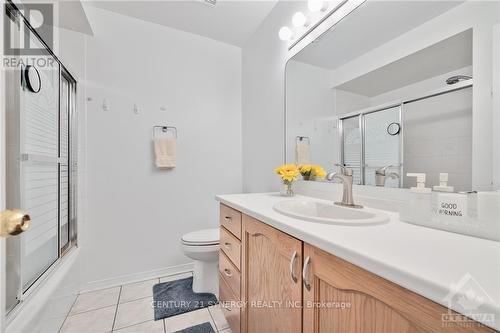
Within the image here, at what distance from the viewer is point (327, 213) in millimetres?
1111

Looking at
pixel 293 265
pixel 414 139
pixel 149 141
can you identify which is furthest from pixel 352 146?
pixel 149 141

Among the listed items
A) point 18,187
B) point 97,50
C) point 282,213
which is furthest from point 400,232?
point 97,50

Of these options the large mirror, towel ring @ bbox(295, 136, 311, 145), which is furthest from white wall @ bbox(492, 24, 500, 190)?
towel ring @ bbox(295, 136, 311, 145)

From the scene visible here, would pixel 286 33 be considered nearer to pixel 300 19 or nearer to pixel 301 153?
pixel 300 19

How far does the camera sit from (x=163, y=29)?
2027 millimetres

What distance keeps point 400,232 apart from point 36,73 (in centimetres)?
188

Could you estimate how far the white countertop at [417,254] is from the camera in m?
0.37

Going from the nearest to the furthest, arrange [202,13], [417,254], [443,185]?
[417,254] < [443,185] < [202,13]

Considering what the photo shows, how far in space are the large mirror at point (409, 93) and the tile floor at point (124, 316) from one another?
51.4 inches

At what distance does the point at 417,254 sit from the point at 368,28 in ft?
3.63

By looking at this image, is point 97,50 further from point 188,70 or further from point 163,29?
point 188,70

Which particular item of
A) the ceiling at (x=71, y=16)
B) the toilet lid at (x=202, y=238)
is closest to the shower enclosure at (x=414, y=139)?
the toilet lid at (x=202, y=238)

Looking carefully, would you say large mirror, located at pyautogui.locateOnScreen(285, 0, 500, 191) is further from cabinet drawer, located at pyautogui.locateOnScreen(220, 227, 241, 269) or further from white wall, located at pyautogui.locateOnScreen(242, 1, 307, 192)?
cabinet drawer, located at pyautogui.locateOnScreen(220, 227, 241, 269)

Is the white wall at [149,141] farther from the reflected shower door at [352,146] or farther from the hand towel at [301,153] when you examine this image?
the reflected shower door at [352,146]
